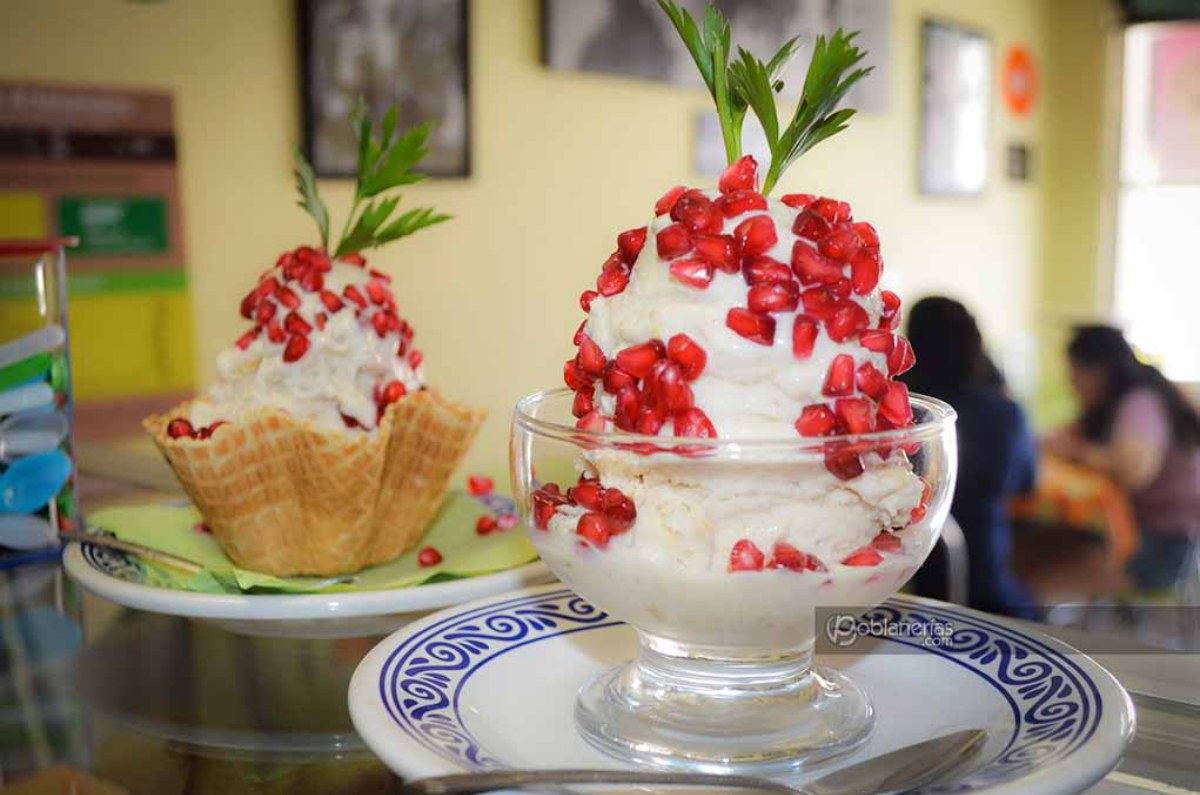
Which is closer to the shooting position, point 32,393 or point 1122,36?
point 32,393

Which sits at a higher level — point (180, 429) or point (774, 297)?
point (774, 297)

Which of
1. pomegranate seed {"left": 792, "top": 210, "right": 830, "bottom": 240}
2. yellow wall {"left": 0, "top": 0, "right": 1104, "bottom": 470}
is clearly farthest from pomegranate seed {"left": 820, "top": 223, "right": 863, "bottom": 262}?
yellow wall {"left": 0, "top": 0, "right": 1104, "bottom": 470}

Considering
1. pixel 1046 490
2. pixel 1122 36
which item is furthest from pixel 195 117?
pixel 1122 36

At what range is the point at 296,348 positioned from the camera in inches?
59.2

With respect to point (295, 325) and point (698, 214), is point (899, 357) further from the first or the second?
point (295, 325)

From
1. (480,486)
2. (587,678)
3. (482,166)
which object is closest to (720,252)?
(587,678)

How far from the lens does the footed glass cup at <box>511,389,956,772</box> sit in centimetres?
89

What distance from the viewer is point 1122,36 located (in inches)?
285

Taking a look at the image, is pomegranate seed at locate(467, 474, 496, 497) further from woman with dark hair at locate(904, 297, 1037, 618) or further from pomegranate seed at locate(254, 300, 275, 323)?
woman with dark hair at locate(904, 297, 1037, 618)

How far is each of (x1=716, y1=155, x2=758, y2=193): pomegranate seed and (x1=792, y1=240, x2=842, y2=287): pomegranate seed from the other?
0.09m

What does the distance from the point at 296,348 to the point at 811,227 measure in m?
0.80

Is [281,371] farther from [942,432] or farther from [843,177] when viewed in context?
[843,177]

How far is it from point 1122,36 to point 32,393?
7.48 m

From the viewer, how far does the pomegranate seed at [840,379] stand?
938 mm
